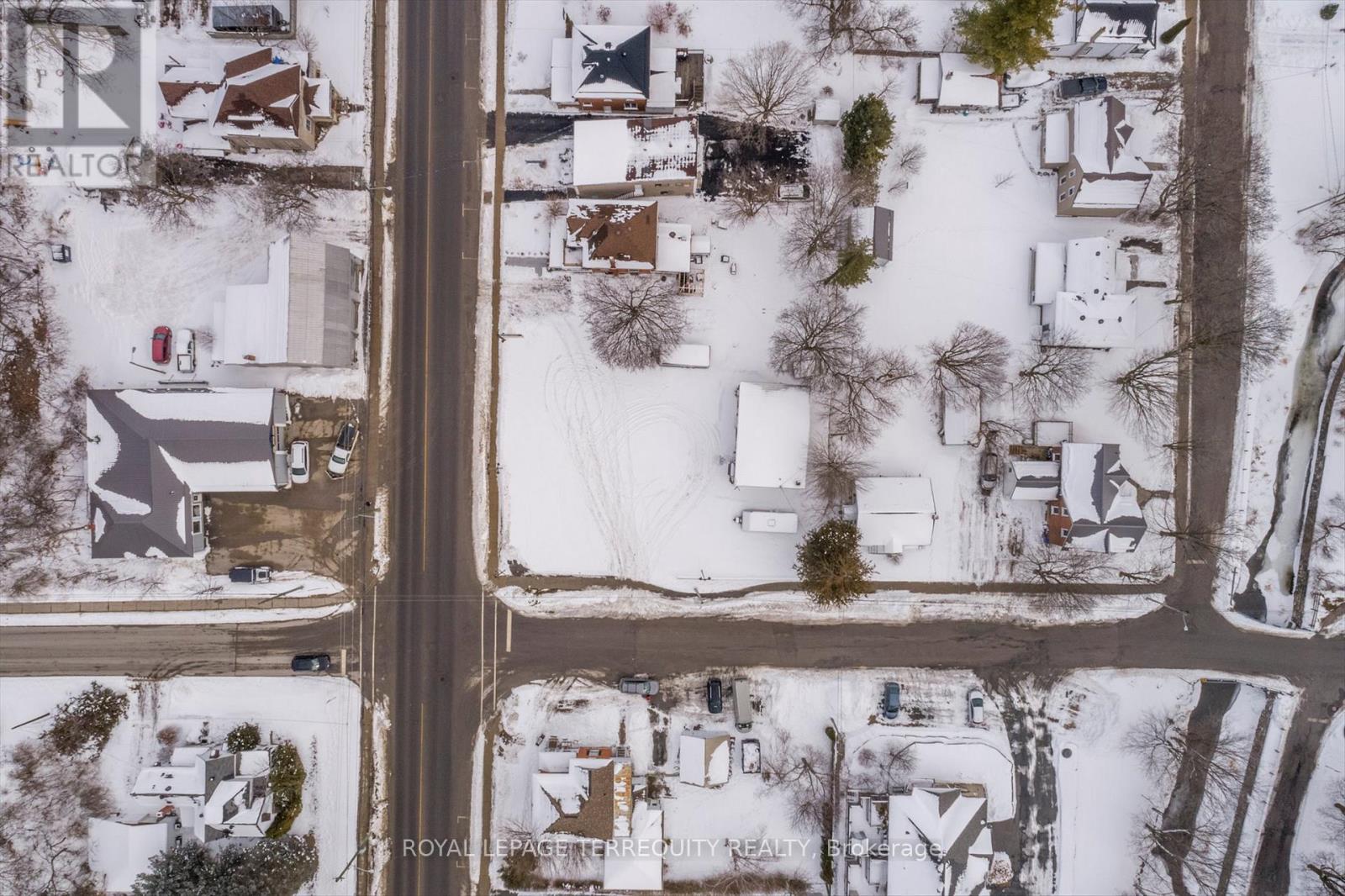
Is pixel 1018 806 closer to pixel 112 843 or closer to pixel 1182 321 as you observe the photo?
pixel 1182 321

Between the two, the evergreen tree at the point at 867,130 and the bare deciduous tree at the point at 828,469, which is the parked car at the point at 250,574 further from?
the evergreen tree at the point at 867,130

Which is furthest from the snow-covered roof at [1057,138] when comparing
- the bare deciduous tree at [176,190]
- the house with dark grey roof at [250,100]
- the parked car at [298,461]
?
the bare deciduous tree at [176,190]

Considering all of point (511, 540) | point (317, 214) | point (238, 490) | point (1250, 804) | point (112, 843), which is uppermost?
point (317, 214)

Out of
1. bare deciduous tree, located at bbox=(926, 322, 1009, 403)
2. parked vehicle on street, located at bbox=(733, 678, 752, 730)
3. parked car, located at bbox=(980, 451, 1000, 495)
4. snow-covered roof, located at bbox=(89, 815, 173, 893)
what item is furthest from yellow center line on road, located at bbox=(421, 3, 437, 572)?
parked car, located at bbox=(980, 451, 1000, 495)

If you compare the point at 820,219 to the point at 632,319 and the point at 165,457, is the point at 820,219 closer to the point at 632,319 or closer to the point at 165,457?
the point at 632,319

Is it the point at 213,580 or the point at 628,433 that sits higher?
the point at 628,433

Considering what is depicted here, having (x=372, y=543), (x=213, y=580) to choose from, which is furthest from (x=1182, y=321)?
(x=213, y=580)
